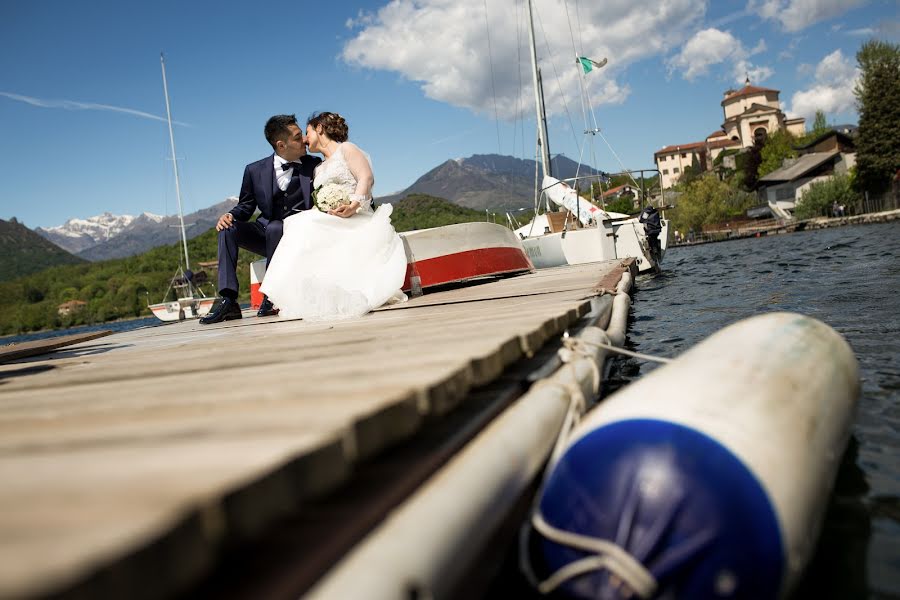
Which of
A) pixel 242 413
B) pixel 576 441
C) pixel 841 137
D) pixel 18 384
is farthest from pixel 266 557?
pixel 841 137

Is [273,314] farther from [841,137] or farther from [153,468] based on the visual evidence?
[841,137]

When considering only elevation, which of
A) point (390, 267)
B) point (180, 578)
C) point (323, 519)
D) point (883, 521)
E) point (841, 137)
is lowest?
point (883, 521)

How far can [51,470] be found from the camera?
1116 mm

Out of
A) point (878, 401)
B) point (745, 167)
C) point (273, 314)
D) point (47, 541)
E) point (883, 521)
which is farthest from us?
point (745, 167)

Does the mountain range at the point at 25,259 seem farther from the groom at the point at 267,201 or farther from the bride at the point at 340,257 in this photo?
the bride at the point at 340,257

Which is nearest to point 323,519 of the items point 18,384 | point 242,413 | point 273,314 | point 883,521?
point 242,413

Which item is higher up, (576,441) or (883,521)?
(576,441)

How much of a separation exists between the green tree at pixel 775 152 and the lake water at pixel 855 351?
84449 millimetres

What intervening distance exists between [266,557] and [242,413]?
41 centimetres

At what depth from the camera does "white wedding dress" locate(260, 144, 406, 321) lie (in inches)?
214

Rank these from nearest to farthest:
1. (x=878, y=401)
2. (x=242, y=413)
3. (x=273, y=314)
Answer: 1. (x=242, y=413)
2. (x=878, y=401)
3. (x=273, y=314)

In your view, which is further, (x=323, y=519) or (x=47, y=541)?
(x=323, y=519)

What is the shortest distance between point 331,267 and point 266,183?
221 cm

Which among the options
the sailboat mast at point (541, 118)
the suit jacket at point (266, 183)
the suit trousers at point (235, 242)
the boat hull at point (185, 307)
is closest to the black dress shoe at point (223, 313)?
the suit trousers at point (235, 242)
